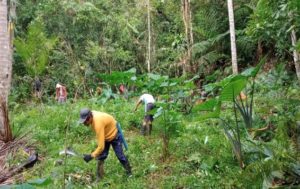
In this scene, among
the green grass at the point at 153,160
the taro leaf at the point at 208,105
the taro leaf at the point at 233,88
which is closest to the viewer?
the taro leaf at the point at 233,88

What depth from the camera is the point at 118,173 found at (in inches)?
280

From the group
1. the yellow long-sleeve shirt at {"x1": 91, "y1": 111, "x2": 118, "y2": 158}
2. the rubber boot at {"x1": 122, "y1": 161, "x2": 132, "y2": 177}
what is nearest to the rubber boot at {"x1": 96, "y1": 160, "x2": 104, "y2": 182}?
the rubber boot at {"x1": 122, "y1": 161, "x2": 132, "y2": 177}

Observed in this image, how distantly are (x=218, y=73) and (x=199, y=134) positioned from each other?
6595 millimetres

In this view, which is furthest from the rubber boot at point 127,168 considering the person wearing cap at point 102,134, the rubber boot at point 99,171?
the rubber boot at point 99,171

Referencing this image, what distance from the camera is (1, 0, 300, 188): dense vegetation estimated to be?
5949mm

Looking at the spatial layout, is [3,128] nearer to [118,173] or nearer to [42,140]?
[42,140]

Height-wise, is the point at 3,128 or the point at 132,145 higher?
the point at 3,128

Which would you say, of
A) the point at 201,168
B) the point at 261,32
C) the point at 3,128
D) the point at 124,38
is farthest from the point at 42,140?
the point at 124,38

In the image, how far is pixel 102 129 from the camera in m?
6.21

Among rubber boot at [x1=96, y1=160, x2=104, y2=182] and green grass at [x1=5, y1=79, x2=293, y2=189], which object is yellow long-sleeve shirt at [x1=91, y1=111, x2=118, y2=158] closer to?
green grass at [x1=5, y1=79, x2=293, y2=189]

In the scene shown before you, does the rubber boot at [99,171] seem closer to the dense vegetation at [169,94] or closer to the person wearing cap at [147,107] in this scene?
the dense vegetation at [169,94]

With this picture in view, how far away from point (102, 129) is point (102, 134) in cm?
7

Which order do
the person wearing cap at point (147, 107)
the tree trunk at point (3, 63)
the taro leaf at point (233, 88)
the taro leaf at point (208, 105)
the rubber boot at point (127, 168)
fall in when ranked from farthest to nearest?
the person wearing cap at point (147, 107), the tree trunk at point (3, 63), the rubber boot at point (127, 168), the taro leaf at point (208, 105), the taro leaf at point (233, 88)

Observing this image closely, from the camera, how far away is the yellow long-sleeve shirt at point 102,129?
6172 millimetres
